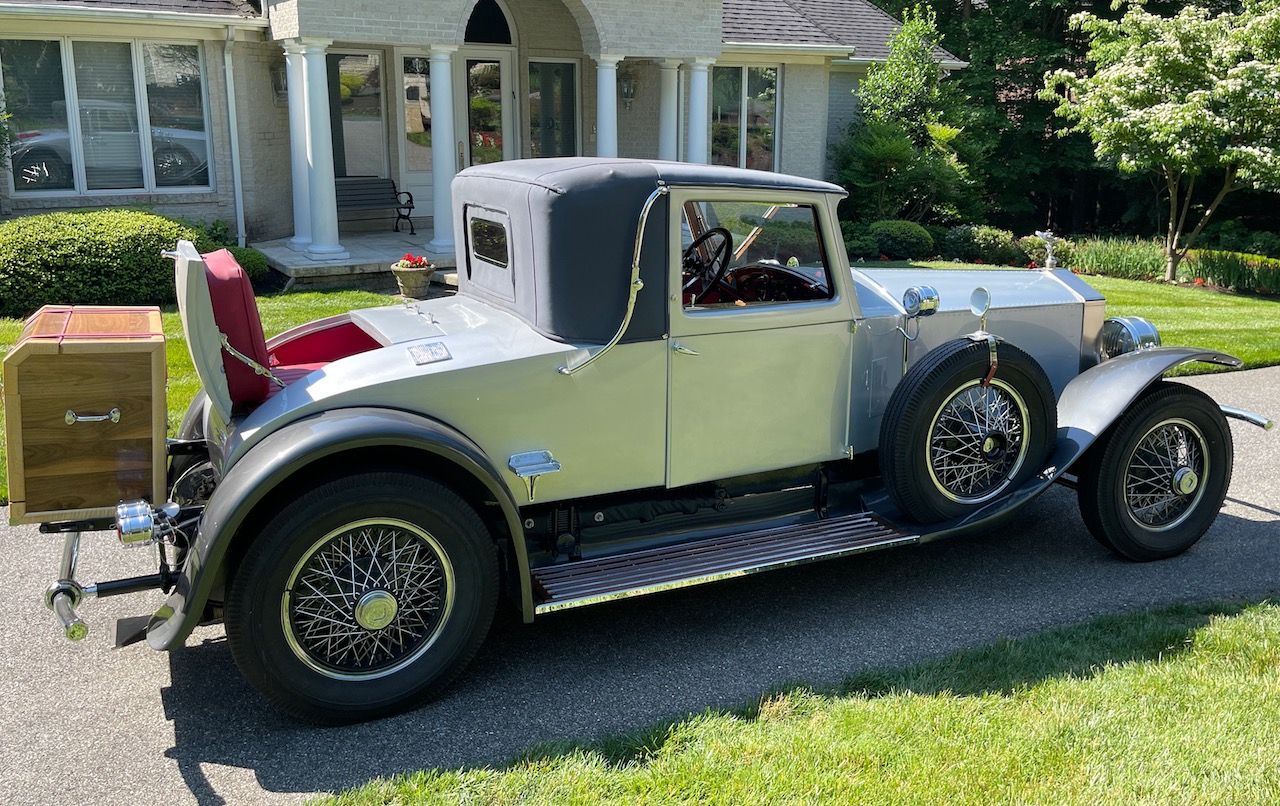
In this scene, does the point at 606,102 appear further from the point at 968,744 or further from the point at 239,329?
the point at 968,744

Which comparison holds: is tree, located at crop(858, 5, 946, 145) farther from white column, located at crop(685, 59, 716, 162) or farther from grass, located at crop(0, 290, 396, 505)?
grass, located at crop(0, 290, 396, 505)

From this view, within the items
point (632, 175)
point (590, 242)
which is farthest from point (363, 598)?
point (632, 175)

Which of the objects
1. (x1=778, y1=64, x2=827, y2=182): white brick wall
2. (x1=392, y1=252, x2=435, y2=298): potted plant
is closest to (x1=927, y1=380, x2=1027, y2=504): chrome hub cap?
(x1=392, y1=252, x2=435, y2=298): potted plant

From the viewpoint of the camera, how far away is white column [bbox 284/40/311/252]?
13672 mm

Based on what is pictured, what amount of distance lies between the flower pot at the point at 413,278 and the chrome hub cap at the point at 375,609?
866cm

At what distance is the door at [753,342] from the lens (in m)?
4.79

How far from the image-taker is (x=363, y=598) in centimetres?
404

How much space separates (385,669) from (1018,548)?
11.7 ft

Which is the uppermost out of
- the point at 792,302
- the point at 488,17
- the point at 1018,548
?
the point at 488,17

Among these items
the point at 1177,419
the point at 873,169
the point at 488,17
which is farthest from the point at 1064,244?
the point at 1177,419

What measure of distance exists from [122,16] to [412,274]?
208 inches

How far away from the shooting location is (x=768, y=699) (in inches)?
167

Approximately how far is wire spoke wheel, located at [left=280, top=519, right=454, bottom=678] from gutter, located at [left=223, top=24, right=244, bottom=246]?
12.2 m

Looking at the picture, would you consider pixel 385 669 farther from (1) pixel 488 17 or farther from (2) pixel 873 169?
(2) pixel 873 169
